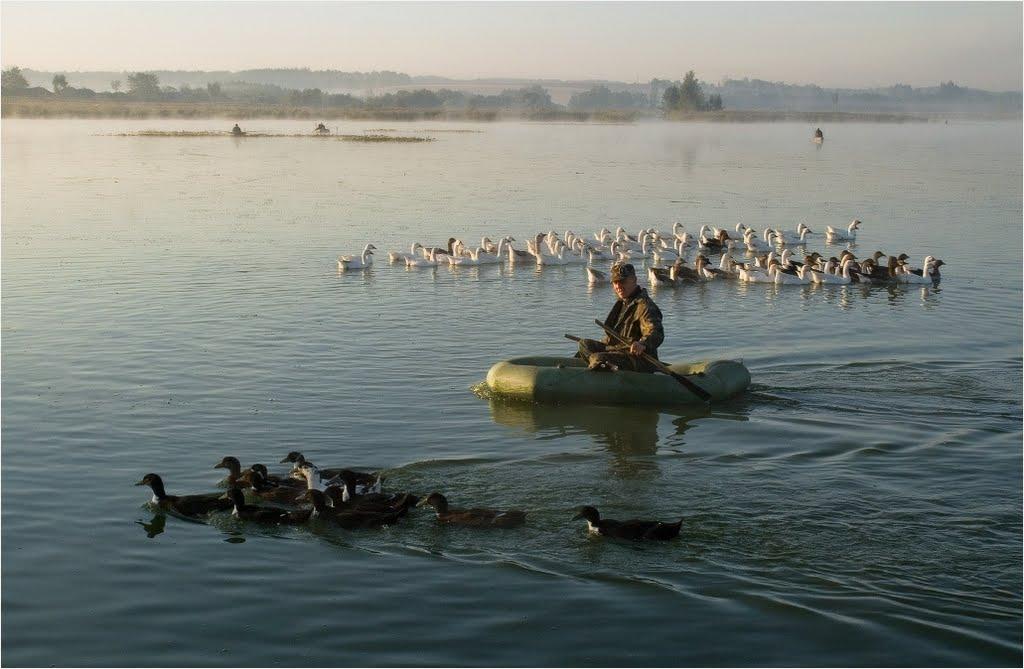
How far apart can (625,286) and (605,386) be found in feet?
3.98

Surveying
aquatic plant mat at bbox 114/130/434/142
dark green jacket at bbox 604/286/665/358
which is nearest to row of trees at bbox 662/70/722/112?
aquatic plant mat at bbox 114/130/434/142

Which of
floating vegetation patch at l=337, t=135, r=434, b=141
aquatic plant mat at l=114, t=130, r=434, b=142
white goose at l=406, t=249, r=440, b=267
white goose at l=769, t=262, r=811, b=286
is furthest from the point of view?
aquatic plant mat at l=114, t=130, r=434, b=142

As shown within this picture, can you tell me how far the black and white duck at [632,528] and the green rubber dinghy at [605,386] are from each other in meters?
4.42

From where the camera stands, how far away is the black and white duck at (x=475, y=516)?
34.0ft

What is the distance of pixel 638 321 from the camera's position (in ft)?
48.4

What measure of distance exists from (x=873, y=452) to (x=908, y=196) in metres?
28.6

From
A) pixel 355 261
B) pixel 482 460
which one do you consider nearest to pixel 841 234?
pixel 355 261

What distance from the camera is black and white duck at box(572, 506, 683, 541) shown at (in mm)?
10055

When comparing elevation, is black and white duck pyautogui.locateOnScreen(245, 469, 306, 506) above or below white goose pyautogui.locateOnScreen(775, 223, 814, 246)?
below

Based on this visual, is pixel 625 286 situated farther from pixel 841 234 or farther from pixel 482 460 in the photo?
pixel 841 234

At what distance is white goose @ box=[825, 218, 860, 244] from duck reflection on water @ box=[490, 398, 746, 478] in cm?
1566

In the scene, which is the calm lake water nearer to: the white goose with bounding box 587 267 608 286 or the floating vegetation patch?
the white goose with bounding box 587 267 608 286

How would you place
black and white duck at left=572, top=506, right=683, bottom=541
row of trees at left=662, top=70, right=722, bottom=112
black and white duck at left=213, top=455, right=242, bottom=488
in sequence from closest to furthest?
1. black and white duck at left=572, top=506, right=683, bottom=541
2. black and white duck at left=213, top=455, right=242, bottom=488
3. row of trees at left=662, top=70, right=722, bottom=112

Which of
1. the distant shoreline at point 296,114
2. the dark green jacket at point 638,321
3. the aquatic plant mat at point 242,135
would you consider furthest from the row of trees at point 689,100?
the dark green jacket at point 638,321
